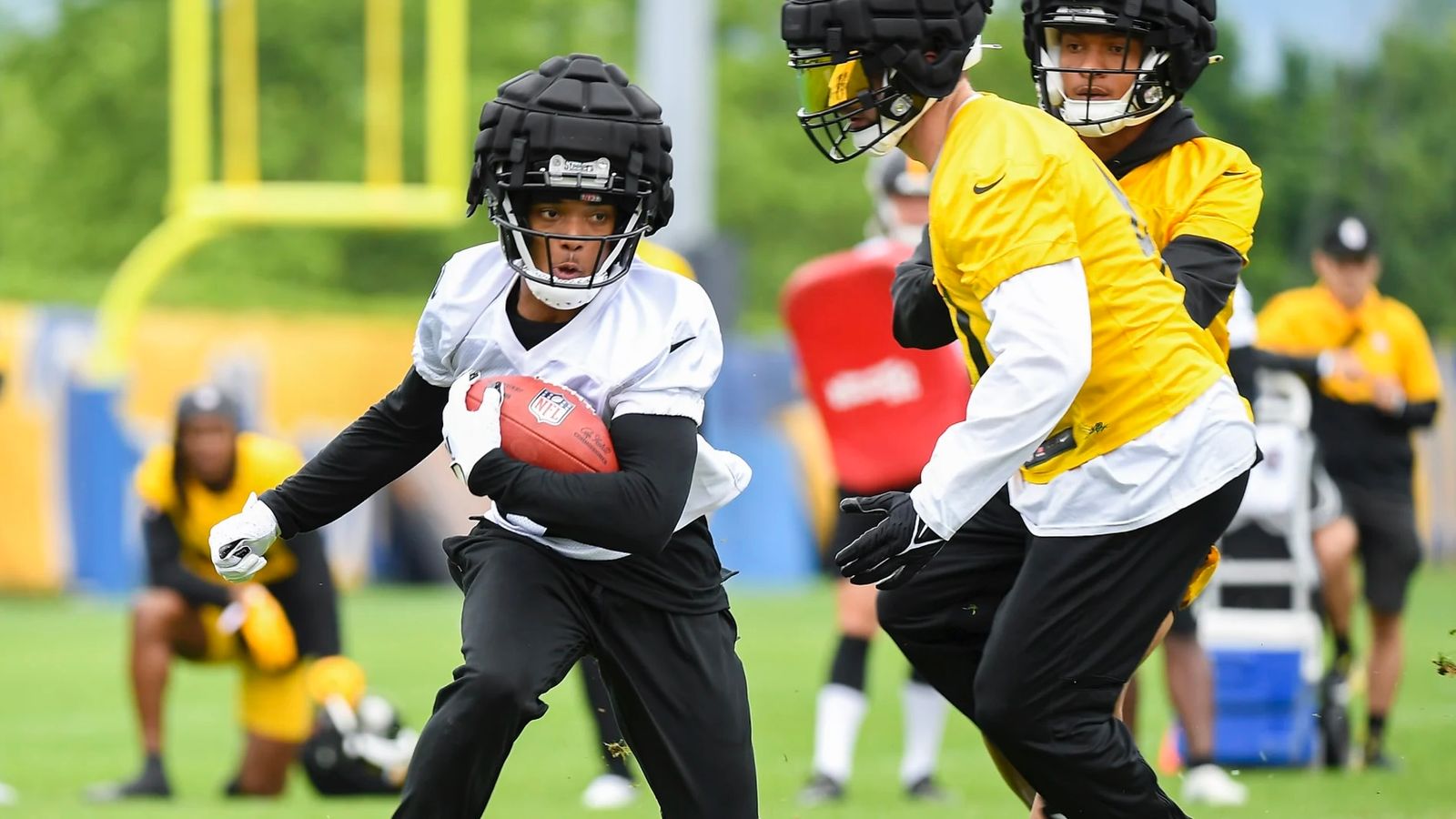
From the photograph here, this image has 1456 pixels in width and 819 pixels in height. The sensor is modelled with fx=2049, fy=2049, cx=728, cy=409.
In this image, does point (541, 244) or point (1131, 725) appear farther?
point (1131, 725)

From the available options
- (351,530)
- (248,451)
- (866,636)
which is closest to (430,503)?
(351,530)

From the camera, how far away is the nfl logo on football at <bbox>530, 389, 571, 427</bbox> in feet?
13.0

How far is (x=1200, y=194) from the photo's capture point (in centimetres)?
421

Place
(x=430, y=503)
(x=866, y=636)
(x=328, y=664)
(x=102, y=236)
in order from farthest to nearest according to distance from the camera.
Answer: (x=102, y=236) < (x=430, y=503) < (x=328, y=664) < (x=866, y=636)

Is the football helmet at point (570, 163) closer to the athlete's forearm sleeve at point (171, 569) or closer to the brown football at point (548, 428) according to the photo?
the brown football at point (548, 428)

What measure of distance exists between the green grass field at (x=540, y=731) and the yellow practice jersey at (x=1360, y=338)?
1.38 meters

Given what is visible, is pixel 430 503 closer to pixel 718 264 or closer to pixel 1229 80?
pixel 718 264

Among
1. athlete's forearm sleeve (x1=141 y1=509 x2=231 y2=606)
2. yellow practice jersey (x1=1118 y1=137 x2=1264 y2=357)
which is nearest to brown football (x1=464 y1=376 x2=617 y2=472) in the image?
yellow practice jersey (x1=1118 y1=137 x2=1264 y2=357)

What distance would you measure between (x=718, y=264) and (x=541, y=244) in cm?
1058

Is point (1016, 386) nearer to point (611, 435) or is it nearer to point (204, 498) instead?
point (611, 435)

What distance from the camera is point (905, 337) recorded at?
4344mm

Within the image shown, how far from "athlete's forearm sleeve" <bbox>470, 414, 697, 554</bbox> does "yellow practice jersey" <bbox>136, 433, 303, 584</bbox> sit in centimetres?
389

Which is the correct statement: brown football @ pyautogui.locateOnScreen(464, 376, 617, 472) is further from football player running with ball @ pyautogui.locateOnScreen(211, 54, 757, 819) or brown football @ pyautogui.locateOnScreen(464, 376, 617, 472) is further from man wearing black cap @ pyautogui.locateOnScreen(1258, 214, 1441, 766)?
man wearing black cap @ pyautogui.locateOnScreen(1258, 214, 1441, 766)

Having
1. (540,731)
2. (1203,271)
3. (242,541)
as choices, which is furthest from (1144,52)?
(540,731)
